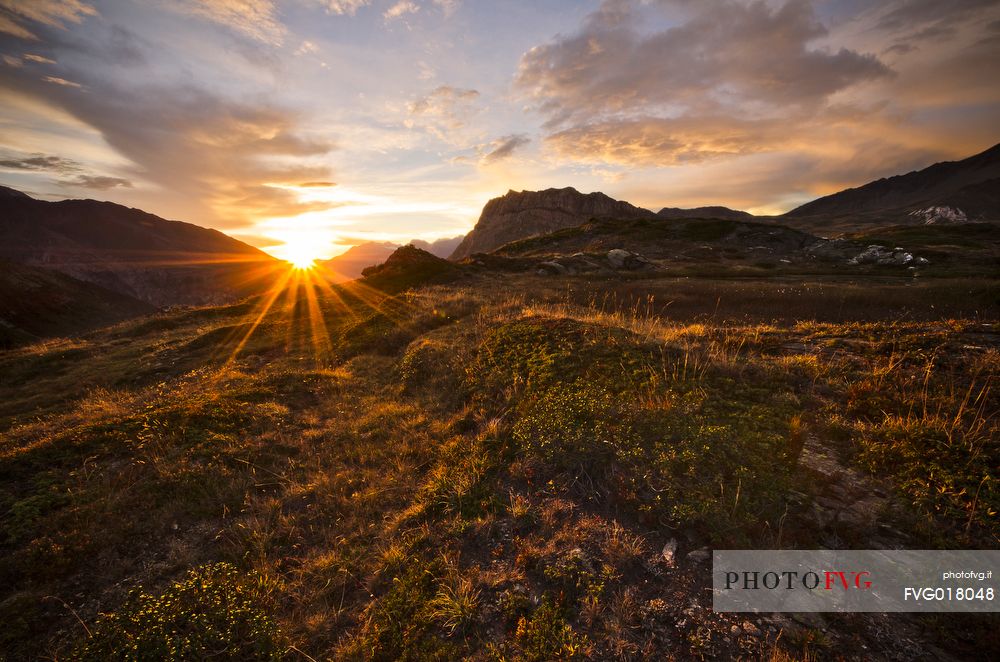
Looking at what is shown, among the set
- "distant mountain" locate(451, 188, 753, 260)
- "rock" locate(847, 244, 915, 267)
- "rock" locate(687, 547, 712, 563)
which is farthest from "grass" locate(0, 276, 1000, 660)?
"distant mountain" locate(451, 188, 753, 260)

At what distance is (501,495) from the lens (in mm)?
5895

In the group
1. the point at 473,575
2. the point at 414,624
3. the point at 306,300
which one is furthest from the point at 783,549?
the point at 306,300

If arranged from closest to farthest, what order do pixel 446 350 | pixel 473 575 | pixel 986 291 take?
1. pixel 473 575
2. pixel 446 350
3. pixel 986 291

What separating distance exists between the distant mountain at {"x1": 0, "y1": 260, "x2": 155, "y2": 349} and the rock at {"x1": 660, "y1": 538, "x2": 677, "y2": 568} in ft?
255

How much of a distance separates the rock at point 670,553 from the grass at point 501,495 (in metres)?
0.07

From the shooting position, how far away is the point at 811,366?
7.62 m

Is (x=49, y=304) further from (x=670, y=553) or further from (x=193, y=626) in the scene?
(x=670, y=553)

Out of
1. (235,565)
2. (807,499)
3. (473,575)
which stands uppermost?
(807,499)

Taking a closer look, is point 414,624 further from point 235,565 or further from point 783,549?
point 783,549

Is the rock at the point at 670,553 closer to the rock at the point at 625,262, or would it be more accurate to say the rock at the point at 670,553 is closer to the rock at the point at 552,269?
the rock at the point at 552,269

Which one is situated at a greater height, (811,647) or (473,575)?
(811,647)

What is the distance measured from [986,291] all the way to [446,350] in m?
25.1

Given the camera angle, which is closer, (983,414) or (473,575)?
(473,575)

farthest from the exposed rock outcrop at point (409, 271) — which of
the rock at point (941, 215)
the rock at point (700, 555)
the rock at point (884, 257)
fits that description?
the rock at point (941, 215)
